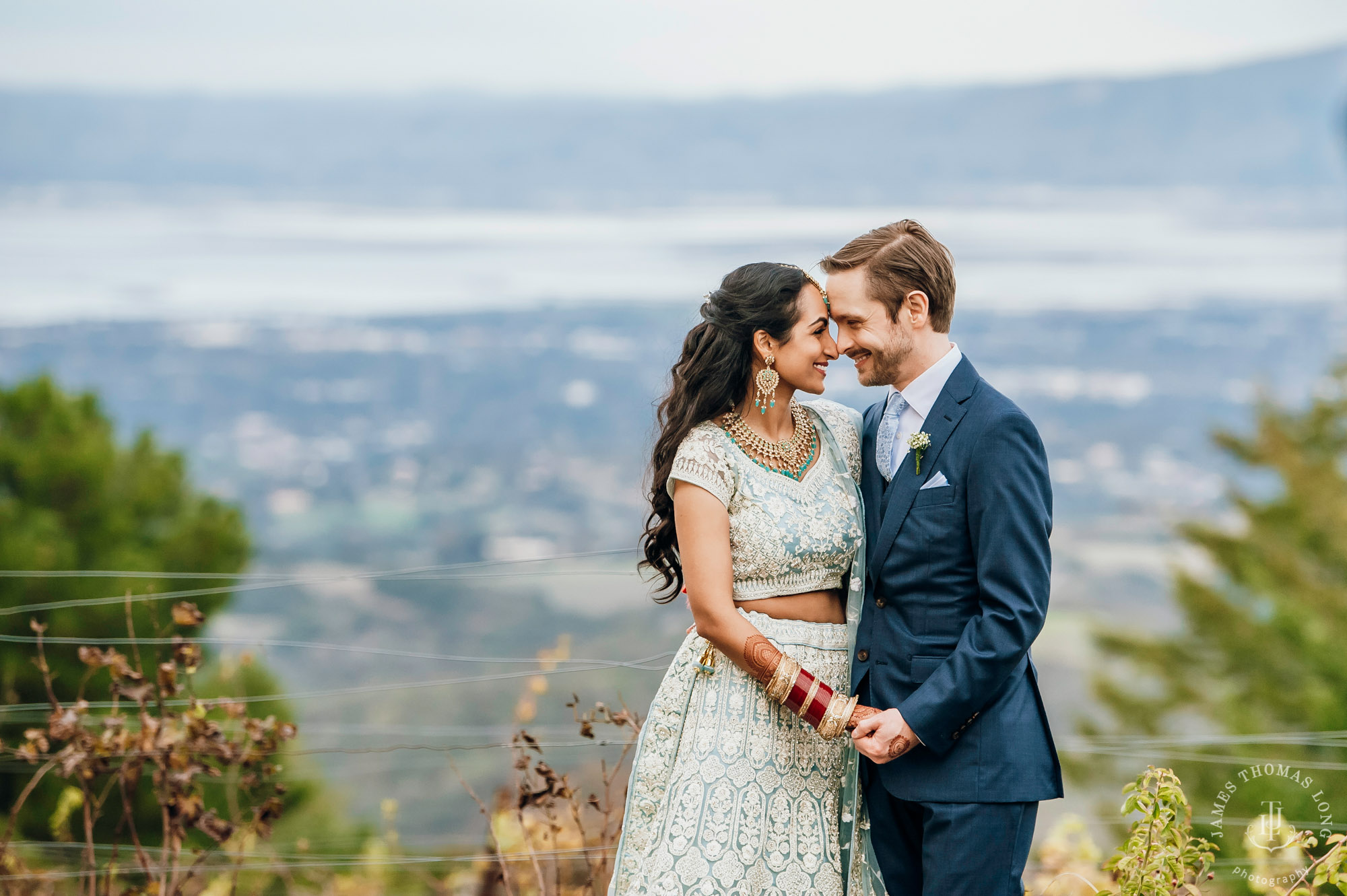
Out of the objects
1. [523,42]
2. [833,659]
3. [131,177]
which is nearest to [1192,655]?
[833,659]

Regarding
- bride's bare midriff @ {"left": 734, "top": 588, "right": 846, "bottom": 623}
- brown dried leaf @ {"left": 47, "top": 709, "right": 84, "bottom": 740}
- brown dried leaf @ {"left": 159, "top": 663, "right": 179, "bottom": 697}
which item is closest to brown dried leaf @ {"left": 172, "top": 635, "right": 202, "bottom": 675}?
brown dried leaf @ {"left": 159, "top": 663, "right": 179, "bottom": 697}

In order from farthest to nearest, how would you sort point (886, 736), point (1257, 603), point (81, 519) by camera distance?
point (1257, 603)
point (81, 519)
point (886, 736)

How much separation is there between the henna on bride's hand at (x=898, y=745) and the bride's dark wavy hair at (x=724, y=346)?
600 millimetres

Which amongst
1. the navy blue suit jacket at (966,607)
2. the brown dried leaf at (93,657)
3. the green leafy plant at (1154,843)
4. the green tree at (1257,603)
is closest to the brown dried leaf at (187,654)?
the brown dried leaf at (93,657)

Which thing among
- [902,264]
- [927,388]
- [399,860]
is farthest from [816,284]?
[399,860]

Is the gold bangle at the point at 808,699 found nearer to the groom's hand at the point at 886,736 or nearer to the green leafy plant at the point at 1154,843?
the groom's hand at the point at 886,736

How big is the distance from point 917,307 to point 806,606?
0.65 m

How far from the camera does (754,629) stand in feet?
7.48

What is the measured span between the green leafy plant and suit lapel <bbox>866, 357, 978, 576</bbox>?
741 millimetres

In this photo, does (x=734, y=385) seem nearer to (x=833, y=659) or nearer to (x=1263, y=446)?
(x=833, y=659)

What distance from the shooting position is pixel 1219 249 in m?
53.9

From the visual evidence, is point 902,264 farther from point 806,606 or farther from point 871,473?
point 806,606

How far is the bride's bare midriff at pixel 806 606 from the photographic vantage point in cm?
238

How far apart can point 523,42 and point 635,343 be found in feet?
71.2
